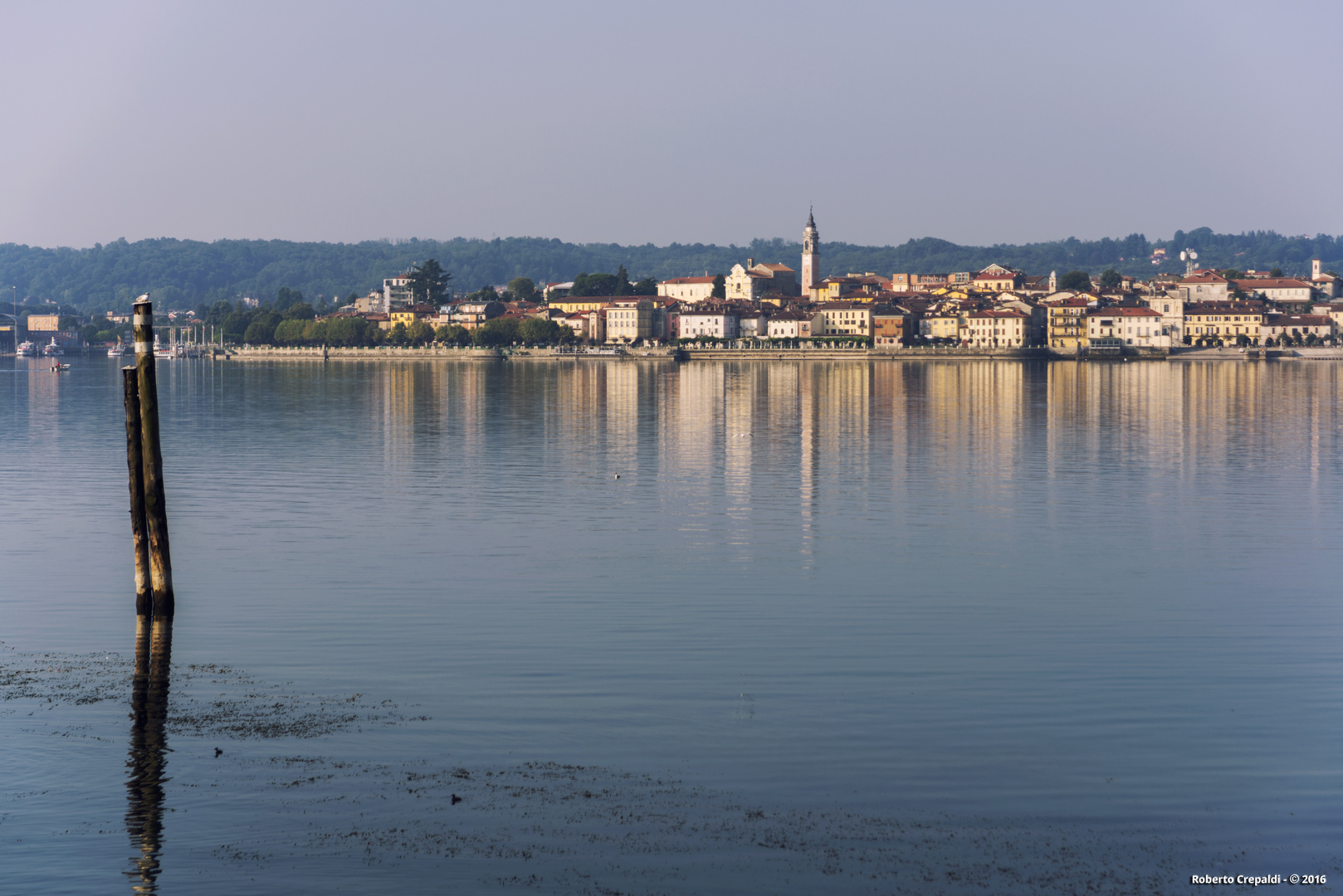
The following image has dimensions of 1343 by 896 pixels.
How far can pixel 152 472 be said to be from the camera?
12.9 m

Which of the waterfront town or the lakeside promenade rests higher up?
A: the waterfront town

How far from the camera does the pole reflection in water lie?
7191mm

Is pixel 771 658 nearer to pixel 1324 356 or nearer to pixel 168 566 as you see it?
pixel 168 566

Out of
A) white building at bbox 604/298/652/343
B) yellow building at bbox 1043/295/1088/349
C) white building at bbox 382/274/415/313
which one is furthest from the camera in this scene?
white building at bbox 382/274/415/313

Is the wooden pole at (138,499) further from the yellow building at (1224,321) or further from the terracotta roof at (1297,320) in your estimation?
the terracotta roof at (1297,320)

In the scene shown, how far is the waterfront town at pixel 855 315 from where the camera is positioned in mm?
128875

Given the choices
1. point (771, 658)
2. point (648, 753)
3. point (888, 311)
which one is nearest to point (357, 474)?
point (771, 658)

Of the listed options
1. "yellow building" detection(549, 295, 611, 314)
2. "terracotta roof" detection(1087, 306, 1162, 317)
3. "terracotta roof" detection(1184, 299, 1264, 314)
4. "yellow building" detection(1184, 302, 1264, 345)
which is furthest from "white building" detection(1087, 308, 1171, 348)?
"yellow building" detection(549, 295, 611, 314)

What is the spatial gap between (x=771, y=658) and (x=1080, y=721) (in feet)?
9.21

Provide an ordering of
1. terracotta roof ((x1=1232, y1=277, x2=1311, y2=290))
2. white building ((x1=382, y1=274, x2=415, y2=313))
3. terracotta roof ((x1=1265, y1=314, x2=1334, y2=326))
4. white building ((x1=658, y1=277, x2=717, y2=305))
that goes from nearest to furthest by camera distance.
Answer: terracotta roof ((x1=1265, y1=314, x2=1334, y2=326)) → terracotta roof ((x1=1232, y1=277, x2=1311, y2=290)) → white building ((x1=658, y1=277, x2=717, y2=305)) → white building ((x1=382, y1=274, x2=415, y2=313))

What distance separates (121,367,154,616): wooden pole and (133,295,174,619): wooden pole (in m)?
0.04

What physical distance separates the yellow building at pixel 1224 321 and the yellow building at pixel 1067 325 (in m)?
11.4

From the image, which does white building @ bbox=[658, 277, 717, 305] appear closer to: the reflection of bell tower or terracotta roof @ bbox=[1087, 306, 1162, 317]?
the reflection of bell tower

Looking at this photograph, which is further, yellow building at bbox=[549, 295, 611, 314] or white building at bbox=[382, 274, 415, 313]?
white building at bbox=[382, 274, 415, 313]
